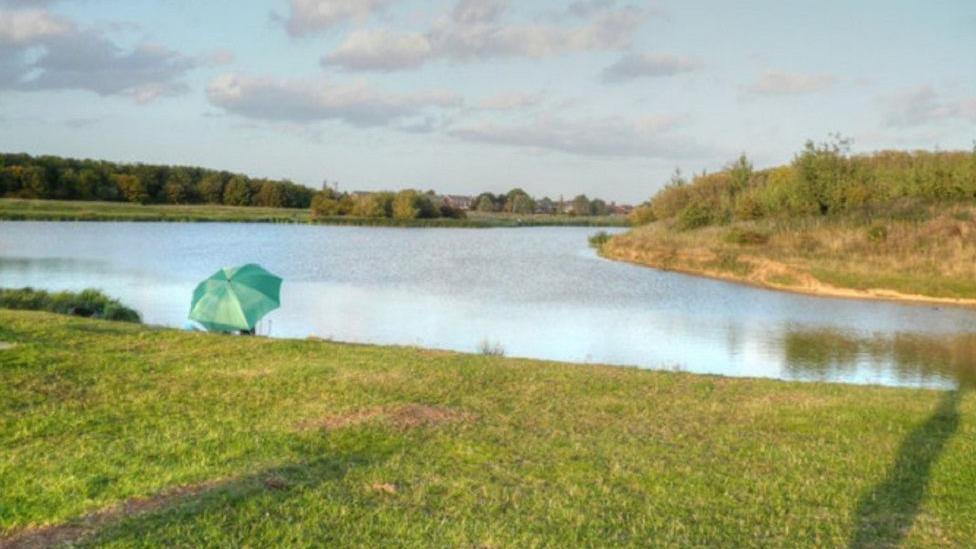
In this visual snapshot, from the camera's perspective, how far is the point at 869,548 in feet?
17.8

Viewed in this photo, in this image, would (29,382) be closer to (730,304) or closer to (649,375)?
(649,375)

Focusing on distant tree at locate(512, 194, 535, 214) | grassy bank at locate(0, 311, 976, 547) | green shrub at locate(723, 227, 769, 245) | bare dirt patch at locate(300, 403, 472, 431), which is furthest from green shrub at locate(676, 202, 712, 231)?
distant tree at locate(512, 194, 535, 214)

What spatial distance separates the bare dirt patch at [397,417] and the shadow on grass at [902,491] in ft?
11.3

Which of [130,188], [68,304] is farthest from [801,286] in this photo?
[130,188]

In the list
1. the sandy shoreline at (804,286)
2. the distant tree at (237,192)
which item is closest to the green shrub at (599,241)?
the sandy shoreline at (804,286)

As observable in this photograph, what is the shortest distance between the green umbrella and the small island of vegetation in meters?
23.6

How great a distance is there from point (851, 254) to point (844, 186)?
9.69 metres

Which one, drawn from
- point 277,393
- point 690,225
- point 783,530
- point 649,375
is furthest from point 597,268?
point 783,530

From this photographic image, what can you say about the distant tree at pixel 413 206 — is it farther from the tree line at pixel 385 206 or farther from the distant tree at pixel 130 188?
the distant tree at pixel 130 188

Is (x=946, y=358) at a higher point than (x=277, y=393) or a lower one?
lower

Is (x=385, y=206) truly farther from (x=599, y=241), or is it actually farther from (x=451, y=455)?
(x=451, y=455)

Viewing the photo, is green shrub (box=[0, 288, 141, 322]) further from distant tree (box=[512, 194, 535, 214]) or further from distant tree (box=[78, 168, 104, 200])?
distant tree (box=[512, 194, 535, 214])

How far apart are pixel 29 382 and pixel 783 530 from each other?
7077mm

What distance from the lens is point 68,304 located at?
1886 cm
